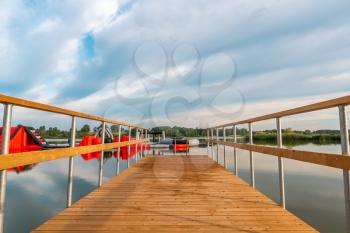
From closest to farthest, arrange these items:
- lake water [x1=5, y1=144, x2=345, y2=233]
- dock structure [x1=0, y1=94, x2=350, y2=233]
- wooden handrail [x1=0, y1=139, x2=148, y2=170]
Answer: wooden handrail [x1=0, y1=139, x2=148, y2=170] → dock structure [x1=0, y1=94, x2=350, y2=233] → lake water [x1=5, y1=144, x2=345, y2=233]

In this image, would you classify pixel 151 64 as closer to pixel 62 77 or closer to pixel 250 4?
pixel 250 4

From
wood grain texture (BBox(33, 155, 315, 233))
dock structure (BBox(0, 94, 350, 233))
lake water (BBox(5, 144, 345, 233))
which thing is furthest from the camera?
lake water (BBox(5, 144, 345, 233))

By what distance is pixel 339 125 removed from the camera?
151 centimetres

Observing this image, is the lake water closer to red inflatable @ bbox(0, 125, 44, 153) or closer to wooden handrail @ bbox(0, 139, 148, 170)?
wooden handrail @ bbox(0, 139, 148, 170)

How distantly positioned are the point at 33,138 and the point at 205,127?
16.6m

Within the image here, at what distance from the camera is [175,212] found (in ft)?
7.31

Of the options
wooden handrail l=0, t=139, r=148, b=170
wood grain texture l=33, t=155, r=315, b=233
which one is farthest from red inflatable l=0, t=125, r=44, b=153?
wooden handrail l=0, t=139, r=148, b=170

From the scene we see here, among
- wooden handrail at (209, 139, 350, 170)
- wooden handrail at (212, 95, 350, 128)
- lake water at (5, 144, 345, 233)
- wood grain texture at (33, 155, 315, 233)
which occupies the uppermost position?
wooden handrail at (212, 95, 350, 128)

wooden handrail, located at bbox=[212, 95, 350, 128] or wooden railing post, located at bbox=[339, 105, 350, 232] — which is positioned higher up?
wooden handrail, located at bbox=[212, 95, 350, 128]

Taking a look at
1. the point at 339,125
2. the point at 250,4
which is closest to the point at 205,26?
the point at 250,4

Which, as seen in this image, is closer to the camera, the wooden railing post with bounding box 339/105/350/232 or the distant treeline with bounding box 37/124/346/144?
the wooden railing post with bounding box 339/105/350/232

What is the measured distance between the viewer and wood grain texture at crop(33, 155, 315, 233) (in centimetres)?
182

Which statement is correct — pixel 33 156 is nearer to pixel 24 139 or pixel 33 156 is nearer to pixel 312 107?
pixel 312 107

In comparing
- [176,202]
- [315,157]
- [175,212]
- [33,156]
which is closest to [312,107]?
[315,157]
